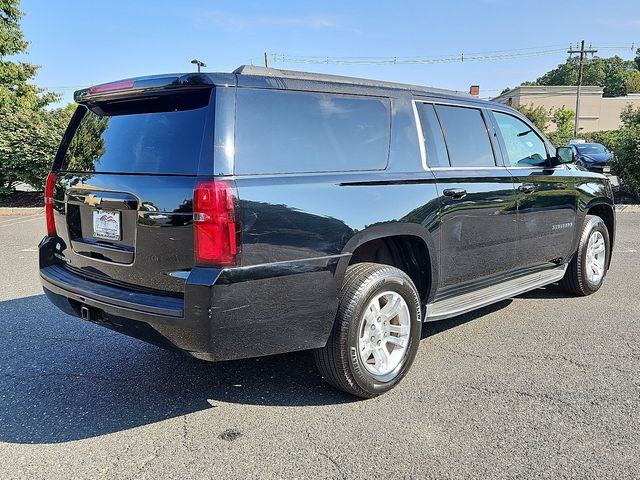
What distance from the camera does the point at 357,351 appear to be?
3.26 m

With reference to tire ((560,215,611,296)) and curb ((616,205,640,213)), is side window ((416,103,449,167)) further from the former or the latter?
curb ((616,205,640,213))

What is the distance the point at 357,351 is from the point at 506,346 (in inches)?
64.2

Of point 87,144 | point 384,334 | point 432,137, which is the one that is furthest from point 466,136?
point 87,144

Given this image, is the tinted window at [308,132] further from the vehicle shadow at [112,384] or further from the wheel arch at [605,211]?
the wheel arch at [605,211]

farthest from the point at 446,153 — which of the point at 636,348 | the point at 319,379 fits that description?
the point at 636,348

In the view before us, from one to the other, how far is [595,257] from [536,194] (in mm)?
1664

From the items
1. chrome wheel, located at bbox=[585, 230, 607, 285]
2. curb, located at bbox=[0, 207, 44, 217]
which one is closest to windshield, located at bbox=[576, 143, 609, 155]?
chrome wheel, located at bbox=[585, 230, 607, 285]

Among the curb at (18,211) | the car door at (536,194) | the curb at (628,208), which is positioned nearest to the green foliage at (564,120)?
the curb at (628,208)

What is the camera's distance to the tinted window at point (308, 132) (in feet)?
9.40

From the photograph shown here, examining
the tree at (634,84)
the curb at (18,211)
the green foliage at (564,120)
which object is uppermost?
the tree at (634,84)

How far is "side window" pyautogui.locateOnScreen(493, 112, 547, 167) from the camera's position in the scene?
473cm

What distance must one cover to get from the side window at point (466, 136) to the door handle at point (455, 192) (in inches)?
8.7

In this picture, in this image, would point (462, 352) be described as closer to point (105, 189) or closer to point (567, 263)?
point (567, 263)

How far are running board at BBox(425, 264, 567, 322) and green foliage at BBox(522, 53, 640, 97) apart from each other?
346 ft
